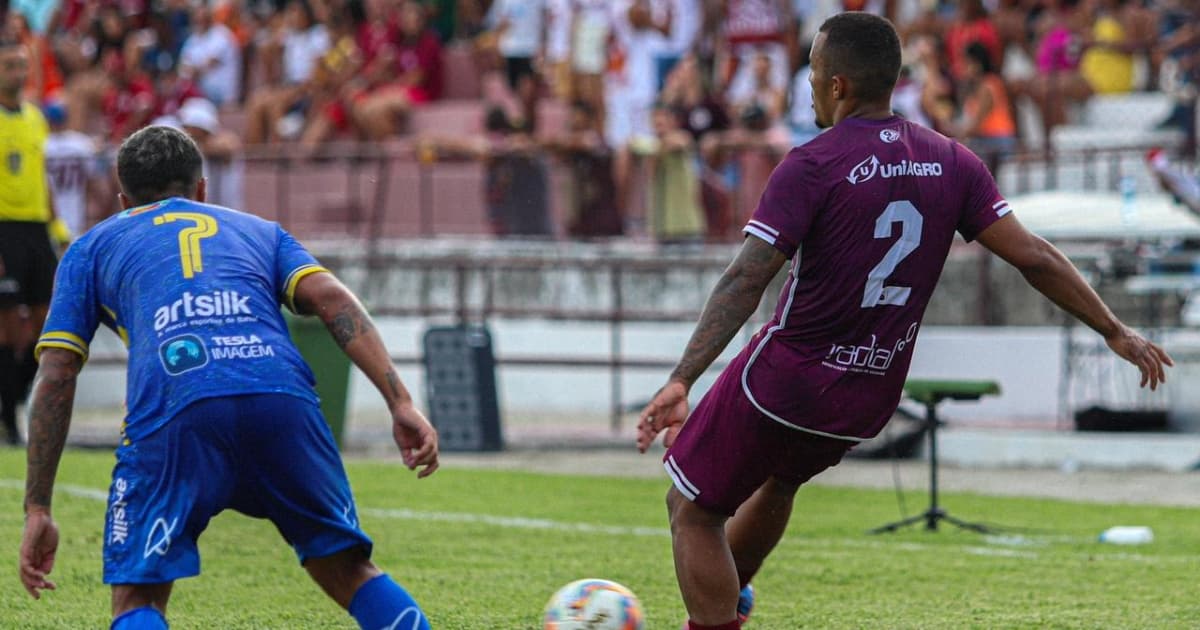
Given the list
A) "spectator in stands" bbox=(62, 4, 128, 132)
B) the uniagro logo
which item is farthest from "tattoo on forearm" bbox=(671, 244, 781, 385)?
"spectator in stands" bbox=(62, 4, 128, 132)

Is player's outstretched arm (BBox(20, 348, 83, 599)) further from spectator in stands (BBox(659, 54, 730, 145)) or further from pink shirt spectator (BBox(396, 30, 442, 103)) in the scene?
pink shirt spectator (BBox(396, 30, 442, 103))

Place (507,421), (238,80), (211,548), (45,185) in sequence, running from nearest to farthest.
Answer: (211,548)
(45,185)
(507,421)
(238,80)

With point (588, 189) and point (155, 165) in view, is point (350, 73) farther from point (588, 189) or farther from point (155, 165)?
point (155, 165)

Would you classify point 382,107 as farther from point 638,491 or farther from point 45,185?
point 638,491

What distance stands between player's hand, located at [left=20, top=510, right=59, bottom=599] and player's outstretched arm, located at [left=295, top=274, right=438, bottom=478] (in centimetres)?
92

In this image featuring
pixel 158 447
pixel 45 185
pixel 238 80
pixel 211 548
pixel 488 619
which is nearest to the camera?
pixel 158 447

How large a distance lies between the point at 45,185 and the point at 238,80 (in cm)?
957

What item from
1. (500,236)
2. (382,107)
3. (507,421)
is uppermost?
(382,107)

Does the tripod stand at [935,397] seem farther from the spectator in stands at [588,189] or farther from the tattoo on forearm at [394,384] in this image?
the spectator in stands at [588,189]

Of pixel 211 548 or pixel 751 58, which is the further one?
pixel 751 58

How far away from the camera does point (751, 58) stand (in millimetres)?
18641

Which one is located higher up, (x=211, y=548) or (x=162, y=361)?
(x=162, y=361)

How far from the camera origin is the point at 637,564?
8.89 meters

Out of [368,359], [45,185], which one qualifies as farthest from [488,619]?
[45,185]
